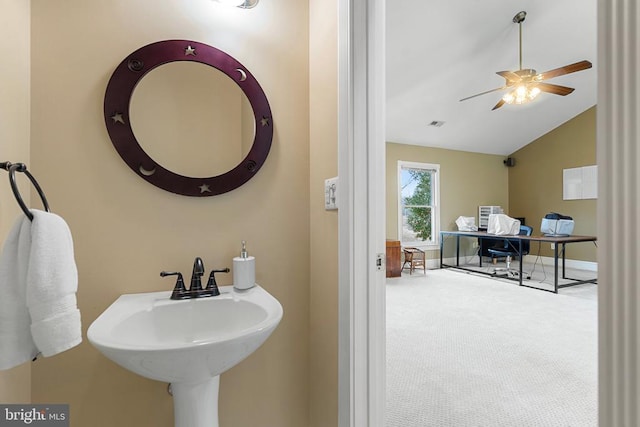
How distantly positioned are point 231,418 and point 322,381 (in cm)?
42

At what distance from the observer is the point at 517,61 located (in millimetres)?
4352

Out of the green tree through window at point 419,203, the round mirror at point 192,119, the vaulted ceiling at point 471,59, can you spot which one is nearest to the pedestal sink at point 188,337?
the round mirror at point 192,119

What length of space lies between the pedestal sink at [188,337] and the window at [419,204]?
17.3 feet

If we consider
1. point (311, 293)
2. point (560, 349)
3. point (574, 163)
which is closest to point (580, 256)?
point (574, 163)

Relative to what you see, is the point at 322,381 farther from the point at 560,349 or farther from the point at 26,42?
the point at 560,349

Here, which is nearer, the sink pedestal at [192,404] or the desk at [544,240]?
the sink pedestal at [192,404]

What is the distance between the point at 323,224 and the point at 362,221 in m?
0.28

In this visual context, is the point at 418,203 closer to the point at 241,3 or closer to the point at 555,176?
the point at 555,176

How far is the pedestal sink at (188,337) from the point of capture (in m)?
0.73

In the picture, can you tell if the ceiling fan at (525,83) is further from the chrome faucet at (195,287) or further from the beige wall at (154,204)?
the chrome faucet at (195,287)

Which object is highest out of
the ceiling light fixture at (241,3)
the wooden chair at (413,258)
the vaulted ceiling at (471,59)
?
the vaulted ceiling at (471,59)

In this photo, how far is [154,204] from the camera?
1228mm

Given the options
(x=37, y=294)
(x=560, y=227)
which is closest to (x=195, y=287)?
(x=37, y=294)

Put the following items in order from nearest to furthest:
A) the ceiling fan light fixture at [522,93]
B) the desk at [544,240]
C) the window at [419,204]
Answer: the ceiling fan light fixture at [522,93] → the desk at [544,240] → the window at [419,204]
